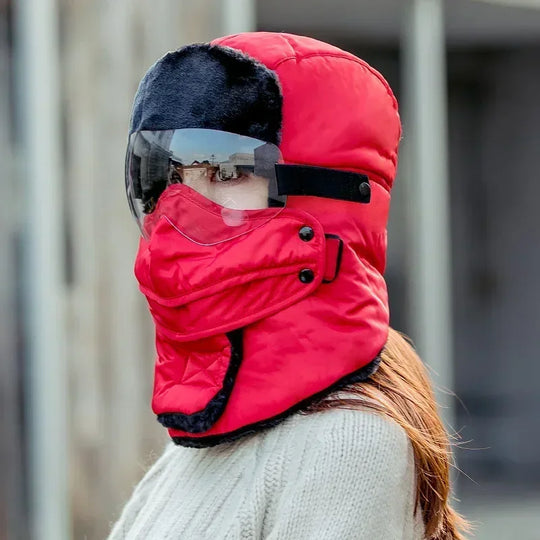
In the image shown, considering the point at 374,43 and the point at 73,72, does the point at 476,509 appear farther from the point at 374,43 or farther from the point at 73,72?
the point at 73,72

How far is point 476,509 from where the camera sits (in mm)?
5125

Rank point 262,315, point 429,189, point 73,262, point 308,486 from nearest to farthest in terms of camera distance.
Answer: point 308,486 < point 262,315 < point 73,262 < point 429,189

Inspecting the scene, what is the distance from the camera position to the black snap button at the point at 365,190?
1530 mm

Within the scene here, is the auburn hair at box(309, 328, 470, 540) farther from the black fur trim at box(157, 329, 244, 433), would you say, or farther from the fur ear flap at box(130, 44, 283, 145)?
the fur ear flap at box(130, 44, 283, 145)

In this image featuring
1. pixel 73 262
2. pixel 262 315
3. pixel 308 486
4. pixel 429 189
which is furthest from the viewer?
pixel 429 189

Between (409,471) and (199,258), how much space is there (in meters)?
0.45

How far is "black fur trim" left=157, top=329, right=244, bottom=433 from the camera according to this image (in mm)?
1441

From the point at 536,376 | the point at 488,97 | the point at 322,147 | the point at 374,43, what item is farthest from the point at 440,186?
the point at 322,147

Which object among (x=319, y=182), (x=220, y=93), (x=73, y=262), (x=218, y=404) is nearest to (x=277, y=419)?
(x=218, y=404)

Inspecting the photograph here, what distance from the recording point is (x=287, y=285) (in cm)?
147

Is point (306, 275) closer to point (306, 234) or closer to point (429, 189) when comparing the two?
point (306, 234)

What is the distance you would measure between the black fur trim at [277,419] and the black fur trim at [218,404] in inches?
1.0

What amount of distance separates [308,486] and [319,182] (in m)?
0.47

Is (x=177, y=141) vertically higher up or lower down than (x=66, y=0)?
lower down
